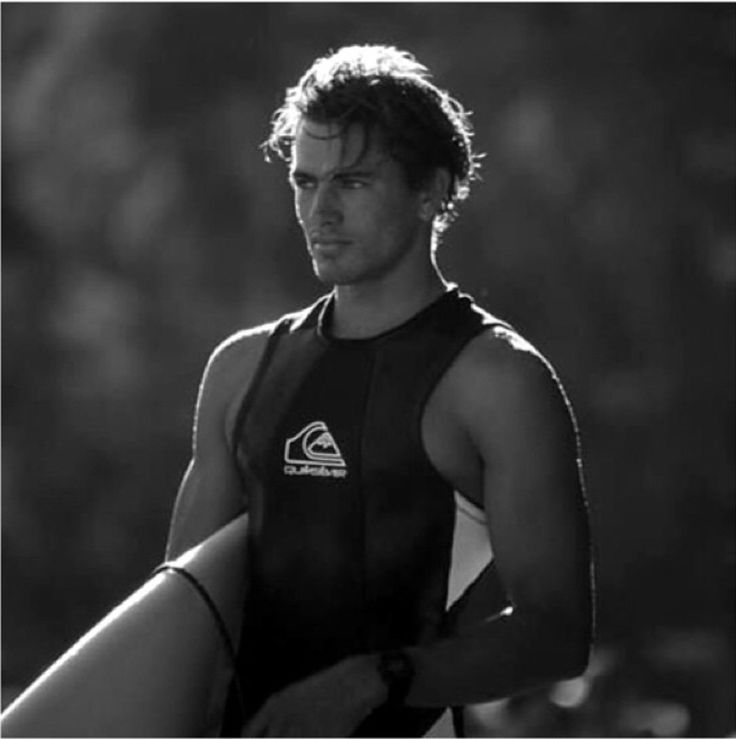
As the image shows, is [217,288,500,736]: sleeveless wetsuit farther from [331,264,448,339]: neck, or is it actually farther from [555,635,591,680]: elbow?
[555,635,591,680]: elbow

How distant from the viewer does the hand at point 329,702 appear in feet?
12.4

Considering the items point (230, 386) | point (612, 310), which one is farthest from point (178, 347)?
point (230, 386)

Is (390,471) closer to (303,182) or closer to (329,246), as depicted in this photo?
(329,246)

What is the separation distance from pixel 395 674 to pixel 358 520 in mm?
249

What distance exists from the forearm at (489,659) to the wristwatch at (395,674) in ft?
0.03

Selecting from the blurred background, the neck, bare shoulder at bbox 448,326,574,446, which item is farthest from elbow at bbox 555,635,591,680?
the blurred background

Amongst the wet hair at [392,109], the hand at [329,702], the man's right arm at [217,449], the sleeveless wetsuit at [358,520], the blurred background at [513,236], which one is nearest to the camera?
the hand at [329,702]

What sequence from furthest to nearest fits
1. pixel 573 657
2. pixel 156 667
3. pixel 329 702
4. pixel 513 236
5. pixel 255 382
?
pixel 513 236
pixel 255 382
pixel 156 667
pixel 573 657
pixel 329 702

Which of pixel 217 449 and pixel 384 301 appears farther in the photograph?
pixel 217 449

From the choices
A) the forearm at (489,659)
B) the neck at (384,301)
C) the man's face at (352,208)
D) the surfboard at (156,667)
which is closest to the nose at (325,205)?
the man's face at (352,208)

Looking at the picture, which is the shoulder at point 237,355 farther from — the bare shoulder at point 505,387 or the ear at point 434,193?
the bare shoulder at point 505,387

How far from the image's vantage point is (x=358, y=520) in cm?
393

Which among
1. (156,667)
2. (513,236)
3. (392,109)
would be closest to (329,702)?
(156,667)

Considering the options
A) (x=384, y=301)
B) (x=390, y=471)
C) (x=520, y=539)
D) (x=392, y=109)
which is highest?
(x=392, y=109)
